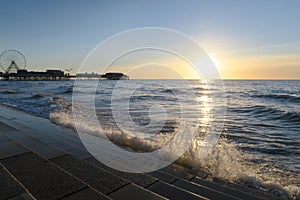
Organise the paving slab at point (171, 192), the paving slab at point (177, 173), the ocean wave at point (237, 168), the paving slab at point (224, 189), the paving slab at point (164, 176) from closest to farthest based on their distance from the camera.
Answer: the paving slab at point (171, 192), the paving slab at point (224, 189), the paving slab at point (164, 176), the paving slab at point (177, 173), the ocean wave at point (237, 168)

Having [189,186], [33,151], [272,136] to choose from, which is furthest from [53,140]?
[272,136]

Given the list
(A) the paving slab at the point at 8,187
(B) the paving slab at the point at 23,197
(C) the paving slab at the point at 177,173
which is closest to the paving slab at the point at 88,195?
(B) the paving slab at the point at 23,197

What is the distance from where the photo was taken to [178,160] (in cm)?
457

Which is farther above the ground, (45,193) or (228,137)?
(45,193)

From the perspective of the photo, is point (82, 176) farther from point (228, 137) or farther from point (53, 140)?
point (228, 137)

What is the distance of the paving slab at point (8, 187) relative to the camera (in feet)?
7.52

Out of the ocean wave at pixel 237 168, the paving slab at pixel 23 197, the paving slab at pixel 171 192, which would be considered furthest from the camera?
the ocean wave at pixel 237 168

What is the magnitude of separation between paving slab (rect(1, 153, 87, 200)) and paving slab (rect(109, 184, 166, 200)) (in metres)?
0.44

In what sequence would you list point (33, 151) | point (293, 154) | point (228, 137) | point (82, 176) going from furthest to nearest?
1. point (228, 137)
2. point (293, 154)
3. point (33, 151)
4. point (82, 176)

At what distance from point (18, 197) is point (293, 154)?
6557 millimetres

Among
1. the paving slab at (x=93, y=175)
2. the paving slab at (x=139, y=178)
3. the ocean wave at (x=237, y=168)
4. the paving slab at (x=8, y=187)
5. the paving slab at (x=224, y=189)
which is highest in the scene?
the paving slab at (x=8, y=187)

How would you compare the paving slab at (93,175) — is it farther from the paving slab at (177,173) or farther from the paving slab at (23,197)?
the paving slab at (177,173)

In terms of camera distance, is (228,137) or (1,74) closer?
(228,137)

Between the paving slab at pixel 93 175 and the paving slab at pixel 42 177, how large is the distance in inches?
6.5
